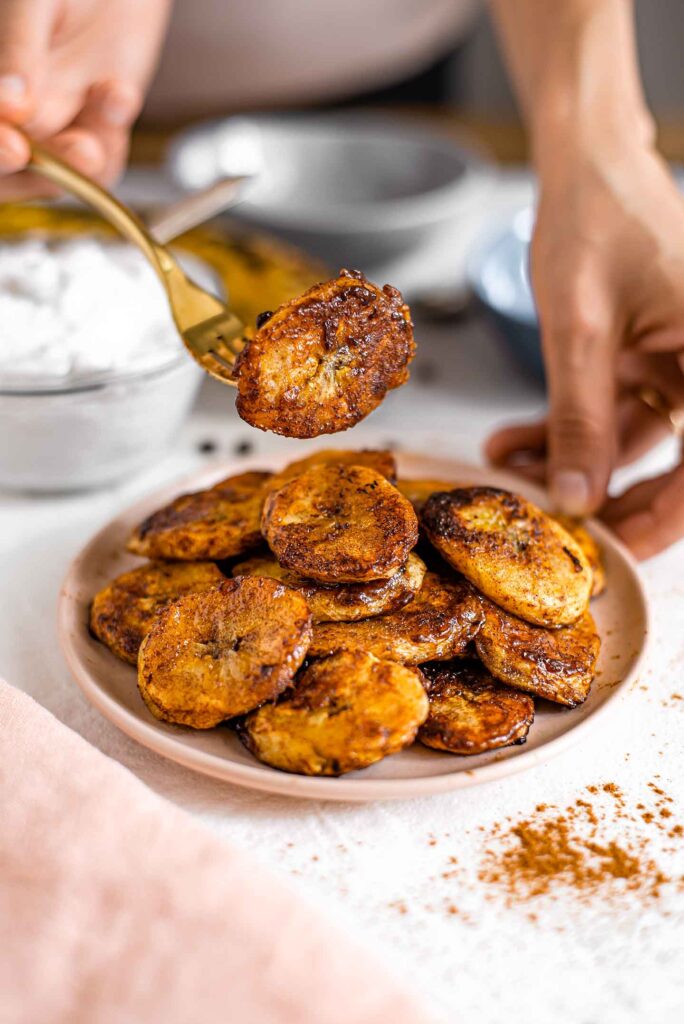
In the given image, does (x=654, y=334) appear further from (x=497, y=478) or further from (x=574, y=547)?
(x=574, y=547)

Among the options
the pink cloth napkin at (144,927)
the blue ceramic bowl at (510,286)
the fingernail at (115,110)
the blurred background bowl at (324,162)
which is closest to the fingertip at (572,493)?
the blue ceramic bowl at (510,286)

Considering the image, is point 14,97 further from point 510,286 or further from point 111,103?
point 510,286

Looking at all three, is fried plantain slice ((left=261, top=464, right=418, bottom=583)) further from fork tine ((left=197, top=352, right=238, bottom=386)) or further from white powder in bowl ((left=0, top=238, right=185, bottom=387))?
white powder in bowl ((left=0, top=238, right=185, bottom=387))

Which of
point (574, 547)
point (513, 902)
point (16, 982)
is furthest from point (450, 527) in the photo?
point (16, 982)

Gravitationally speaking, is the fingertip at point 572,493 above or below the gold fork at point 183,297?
below

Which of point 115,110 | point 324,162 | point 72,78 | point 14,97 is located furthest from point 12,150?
point 324,162

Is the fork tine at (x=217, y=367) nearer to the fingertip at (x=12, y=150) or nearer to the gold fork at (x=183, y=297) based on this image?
the gold fork at (x=183, y=297)
